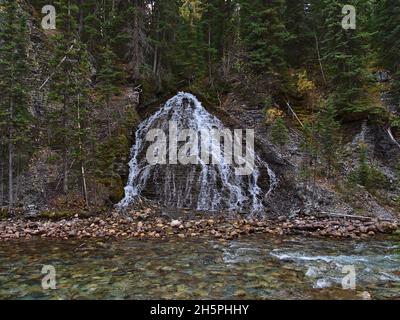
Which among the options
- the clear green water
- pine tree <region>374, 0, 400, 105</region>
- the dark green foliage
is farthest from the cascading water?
pine tree <region>374, 0, 400, 105</region>

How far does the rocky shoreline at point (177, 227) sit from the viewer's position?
13.0 metres

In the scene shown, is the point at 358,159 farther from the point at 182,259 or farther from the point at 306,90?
the point at 182,259

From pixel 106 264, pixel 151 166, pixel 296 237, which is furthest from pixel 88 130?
pixel 296 237

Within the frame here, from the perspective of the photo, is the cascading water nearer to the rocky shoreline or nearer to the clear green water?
the rocky shoreline

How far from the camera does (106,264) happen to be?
952cm

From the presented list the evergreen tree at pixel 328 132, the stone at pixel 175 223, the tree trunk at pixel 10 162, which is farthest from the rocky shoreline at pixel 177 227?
the evergreen tree at pixel 328 132

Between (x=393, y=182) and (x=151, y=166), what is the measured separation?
12.4 m

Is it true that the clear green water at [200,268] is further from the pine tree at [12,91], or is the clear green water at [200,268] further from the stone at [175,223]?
the pine tree at [12,91]

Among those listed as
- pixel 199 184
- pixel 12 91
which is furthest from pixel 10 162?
pixel 199 184

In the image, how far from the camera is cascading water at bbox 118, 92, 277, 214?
17.1 meters

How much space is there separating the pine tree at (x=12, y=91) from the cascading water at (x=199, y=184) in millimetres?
5289

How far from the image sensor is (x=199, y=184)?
17922 millimetres

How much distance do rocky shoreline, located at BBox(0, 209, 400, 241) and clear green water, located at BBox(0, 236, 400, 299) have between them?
90 centimetres

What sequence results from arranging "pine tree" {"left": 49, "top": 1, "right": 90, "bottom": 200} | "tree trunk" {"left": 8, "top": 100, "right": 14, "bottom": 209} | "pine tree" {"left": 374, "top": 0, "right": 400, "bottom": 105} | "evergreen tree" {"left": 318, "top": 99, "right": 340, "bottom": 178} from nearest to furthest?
"tree trunk" {"left": 8, "top": 100, "right": 14, "bottom": 209}
"pine tree" {"left": 49, "top": 1, "right": 90, "bottom": 200}
"evergreen tree" {"left": 318, "top": 99, "right": 340, "bottom": 178}
"pine tree" {"left": 374, "top": 0, "right": 400, "bottom": 105}
